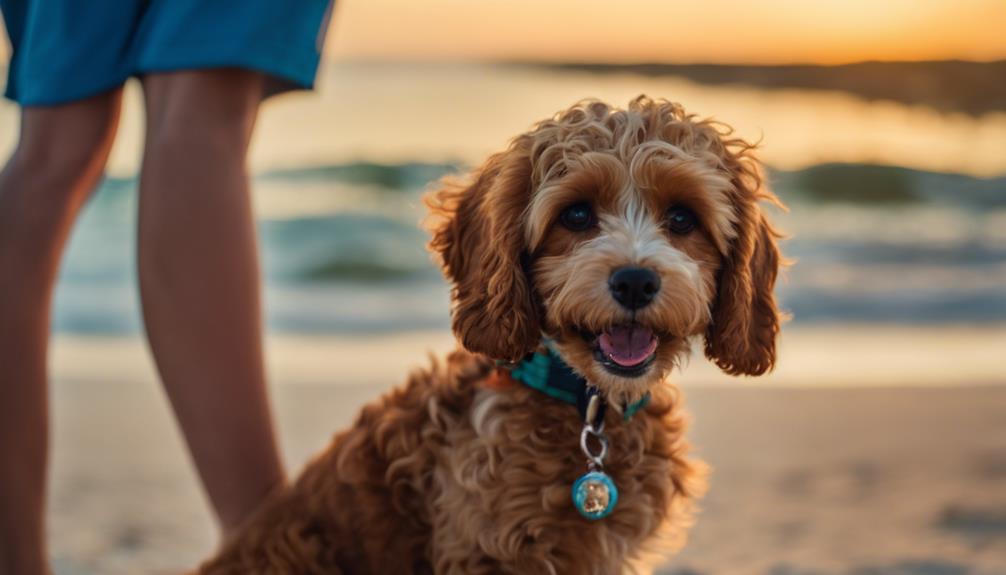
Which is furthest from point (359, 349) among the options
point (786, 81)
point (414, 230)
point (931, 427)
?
point (786, 81)

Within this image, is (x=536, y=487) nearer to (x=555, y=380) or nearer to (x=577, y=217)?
(x=555, y=380)

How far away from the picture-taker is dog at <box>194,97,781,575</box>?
9.57 feet

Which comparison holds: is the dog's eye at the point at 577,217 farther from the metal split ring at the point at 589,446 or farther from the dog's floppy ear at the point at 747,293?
the metal split ring at the point at 589,446

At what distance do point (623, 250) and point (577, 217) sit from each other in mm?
235

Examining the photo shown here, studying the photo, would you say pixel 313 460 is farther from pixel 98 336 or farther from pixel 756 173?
pixel 98 336

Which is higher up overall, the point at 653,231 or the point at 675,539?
the point at 653,231

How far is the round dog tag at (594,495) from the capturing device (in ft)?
9.50

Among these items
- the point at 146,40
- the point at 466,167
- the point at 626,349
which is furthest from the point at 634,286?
the point at 466,167

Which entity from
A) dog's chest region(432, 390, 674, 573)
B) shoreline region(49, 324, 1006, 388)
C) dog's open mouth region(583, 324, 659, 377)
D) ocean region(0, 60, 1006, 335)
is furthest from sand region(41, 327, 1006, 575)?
dog's open mouth region(583, 324, 659, 377)

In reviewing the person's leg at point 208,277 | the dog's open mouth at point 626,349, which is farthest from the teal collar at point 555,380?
the person's leg at point 208,277

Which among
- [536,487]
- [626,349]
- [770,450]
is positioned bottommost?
[536,487]

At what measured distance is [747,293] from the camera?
10.1 feet

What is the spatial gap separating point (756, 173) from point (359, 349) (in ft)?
17.0

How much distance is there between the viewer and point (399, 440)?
3.11 metres
